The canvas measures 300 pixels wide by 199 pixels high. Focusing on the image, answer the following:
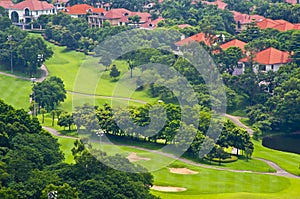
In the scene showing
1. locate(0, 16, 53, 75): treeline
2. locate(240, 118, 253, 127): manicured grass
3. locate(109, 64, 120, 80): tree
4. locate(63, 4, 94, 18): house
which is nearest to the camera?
locate(240, 118, 253, 127): manicured grass

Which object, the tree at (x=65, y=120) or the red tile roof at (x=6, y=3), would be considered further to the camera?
the red tile roof at (x=6, y=3)

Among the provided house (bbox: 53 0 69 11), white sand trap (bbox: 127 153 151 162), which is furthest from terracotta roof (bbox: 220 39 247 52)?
house (bbox: 53 0 69 11)

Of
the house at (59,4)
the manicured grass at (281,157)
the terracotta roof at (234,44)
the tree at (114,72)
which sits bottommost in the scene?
the manicured grass at (281,157)

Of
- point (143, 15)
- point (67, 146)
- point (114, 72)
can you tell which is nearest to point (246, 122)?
point (114, 72)

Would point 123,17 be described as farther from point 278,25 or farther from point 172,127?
point 172,127

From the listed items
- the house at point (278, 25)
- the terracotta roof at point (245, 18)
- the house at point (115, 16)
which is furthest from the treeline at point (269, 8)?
the house at point (115, 16)

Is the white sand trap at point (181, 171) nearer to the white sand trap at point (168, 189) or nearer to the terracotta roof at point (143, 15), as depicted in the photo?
the white sand trap at point (168, 189)

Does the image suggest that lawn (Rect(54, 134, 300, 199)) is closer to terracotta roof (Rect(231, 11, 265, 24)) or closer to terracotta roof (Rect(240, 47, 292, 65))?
terracotta roof (Rect(240, 47, 292, 65))
